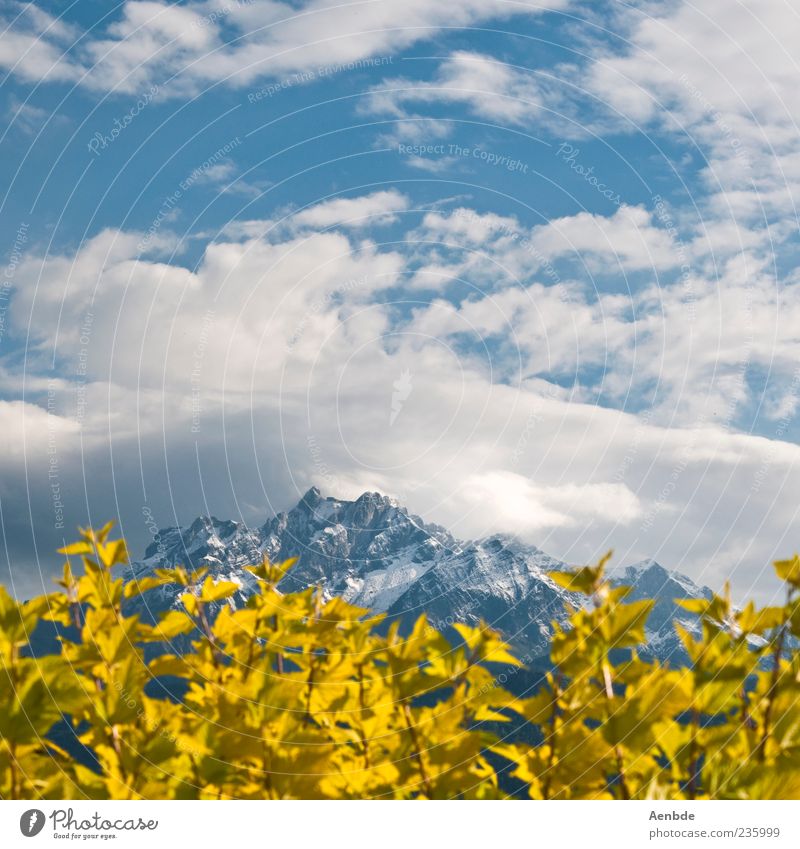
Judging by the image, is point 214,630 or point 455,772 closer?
point 455,772

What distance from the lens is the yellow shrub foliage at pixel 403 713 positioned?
5.89 feet

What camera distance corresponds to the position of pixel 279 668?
208 centimetres

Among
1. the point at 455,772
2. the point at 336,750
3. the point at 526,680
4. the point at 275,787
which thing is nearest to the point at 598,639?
the point at 455,772

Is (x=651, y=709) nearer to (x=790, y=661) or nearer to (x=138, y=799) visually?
(x=790, y=661)

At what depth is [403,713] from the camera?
6.36ft

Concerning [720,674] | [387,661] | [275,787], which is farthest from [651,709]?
[275,787]

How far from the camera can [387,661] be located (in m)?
2.00

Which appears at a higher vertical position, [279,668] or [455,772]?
[279,668]

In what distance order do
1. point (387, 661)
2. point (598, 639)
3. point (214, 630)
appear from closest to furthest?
point (598, 639), point (387, 661), point (214, 630)

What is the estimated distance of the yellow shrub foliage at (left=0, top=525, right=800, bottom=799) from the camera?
1795 millimetres

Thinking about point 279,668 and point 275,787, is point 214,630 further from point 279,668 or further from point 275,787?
point 275,787

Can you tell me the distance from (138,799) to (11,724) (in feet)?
1.21

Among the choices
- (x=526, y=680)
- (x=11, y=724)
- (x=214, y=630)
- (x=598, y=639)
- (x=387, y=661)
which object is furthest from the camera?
(x=526, y=680)
